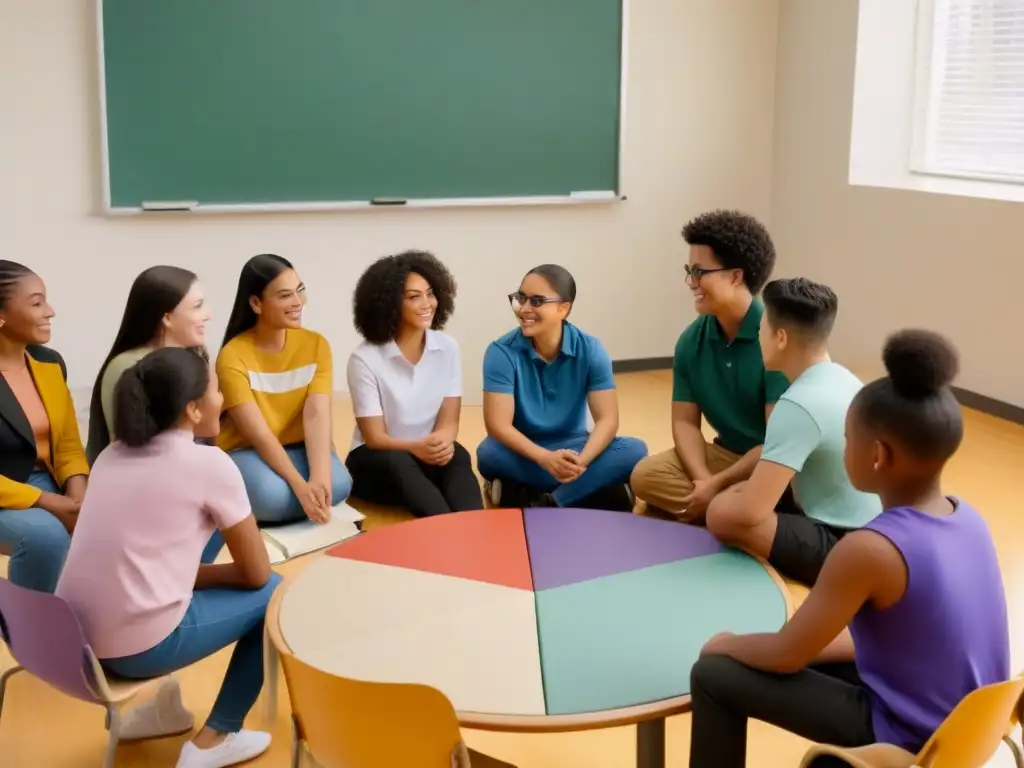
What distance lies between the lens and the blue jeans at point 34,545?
9.09ft

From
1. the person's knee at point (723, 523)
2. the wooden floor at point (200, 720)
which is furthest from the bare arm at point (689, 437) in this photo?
the wooden floor at point (200, 720)

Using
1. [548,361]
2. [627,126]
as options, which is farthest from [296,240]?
[548,361]

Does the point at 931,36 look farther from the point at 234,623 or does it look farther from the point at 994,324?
the point at 234,623

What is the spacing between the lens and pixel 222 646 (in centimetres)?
237

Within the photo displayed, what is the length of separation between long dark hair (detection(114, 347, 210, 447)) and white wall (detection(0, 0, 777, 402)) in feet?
11.3

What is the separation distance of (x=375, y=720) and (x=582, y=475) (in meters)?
2.32

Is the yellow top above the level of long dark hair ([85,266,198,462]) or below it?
below

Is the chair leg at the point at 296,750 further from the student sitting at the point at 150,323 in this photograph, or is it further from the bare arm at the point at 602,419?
the bare arm at the point at 602,419

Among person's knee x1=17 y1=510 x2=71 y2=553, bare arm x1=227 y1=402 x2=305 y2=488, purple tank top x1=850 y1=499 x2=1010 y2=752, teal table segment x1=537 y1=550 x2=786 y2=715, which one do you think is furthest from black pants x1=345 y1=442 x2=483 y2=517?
purple tank top x1=850 y1=499 x2=1010 y2=752

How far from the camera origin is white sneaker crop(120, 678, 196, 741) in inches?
102

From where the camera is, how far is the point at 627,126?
6.15m

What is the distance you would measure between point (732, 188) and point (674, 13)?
3.35 feet

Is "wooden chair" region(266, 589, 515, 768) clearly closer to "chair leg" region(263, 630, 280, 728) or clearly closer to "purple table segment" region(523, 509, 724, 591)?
"purple table segment" region(523, 509, 724, 591)

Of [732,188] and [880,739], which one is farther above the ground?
[732,188]
